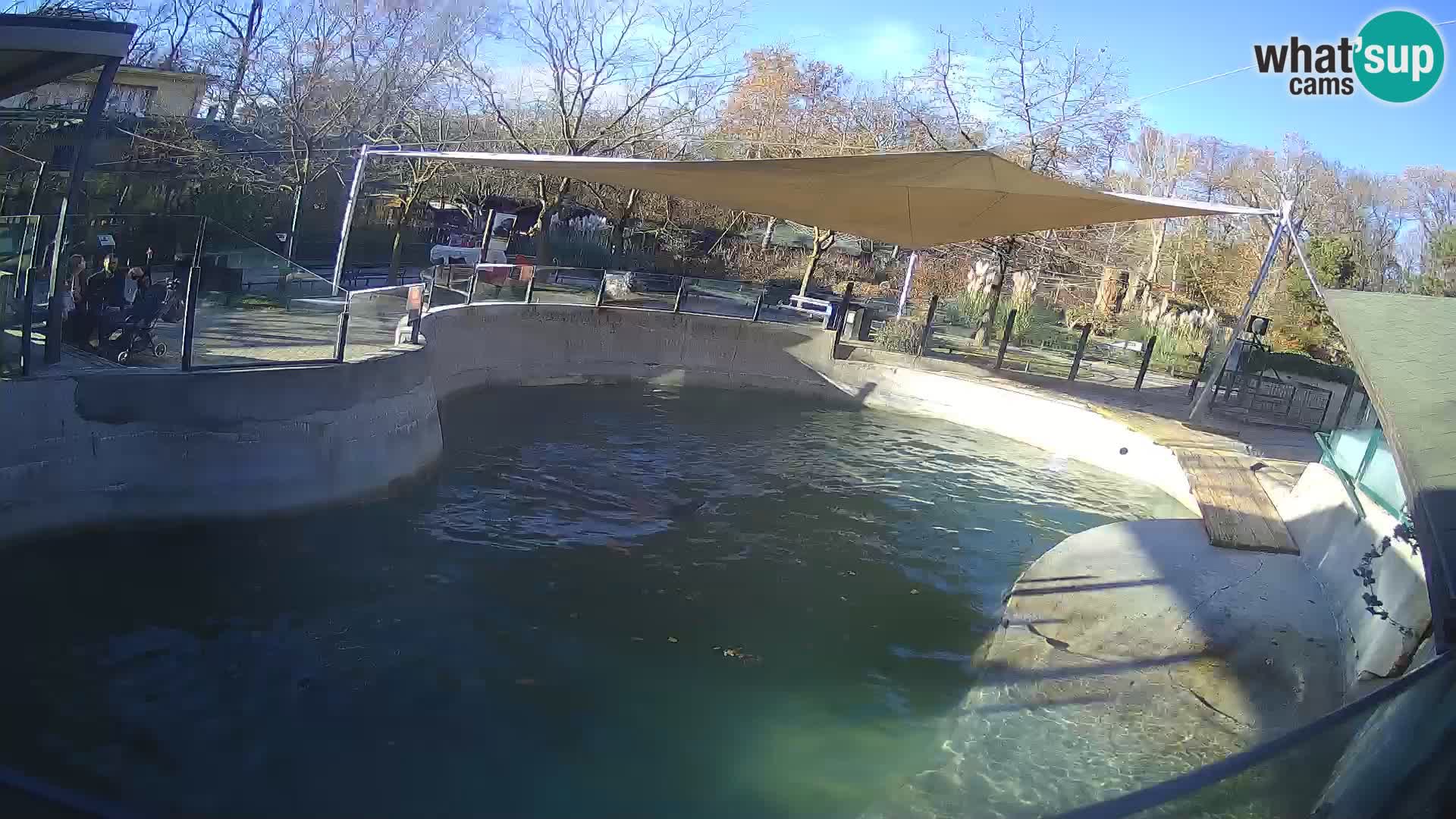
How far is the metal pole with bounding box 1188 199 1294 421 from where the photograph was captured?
11.5 metres

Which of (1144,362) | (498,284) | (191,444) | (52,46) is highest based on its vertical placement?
(52,46)

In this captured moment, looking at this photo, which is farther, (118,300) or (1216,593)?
A: (118,300)

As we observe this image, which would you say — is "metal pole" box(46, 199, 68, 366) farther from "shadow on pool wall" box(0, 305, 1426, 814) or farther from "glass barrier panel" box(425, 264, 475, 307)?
"glass barrier panel" box(425, 264, 475, 307)

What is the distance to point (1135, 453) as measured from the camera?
40.0 ft

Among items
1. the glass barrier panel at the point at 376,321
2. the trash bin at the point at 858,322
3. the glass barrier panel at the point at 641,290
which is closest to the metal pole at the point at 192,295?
the glass barrier panel at the point at 376,321

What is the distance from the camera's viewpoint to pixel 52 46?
693cm

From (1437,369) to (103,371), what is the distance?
8.32 metres

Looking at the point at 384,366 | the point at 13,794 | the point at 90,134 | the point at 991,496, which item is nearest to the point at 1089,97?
the point at 991,496

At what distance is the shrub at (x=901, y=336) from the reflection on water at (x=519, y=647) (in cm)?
635

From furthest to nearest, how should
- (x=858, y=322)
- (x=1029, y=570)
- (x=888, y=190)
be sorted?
1. (x=858, y=322)
2. (x=888, y=190)
3. (x=1029, y=570)

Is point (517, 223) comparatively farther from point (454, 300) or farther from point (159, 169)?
point (454, 300)

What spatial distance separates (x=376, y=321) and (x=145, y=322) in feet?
7.38

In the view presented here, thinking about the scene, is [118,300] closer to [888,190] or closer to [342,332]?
[342,332]

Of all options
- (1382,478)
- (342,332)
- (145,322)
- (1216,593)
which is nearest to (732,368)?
(342,332)
